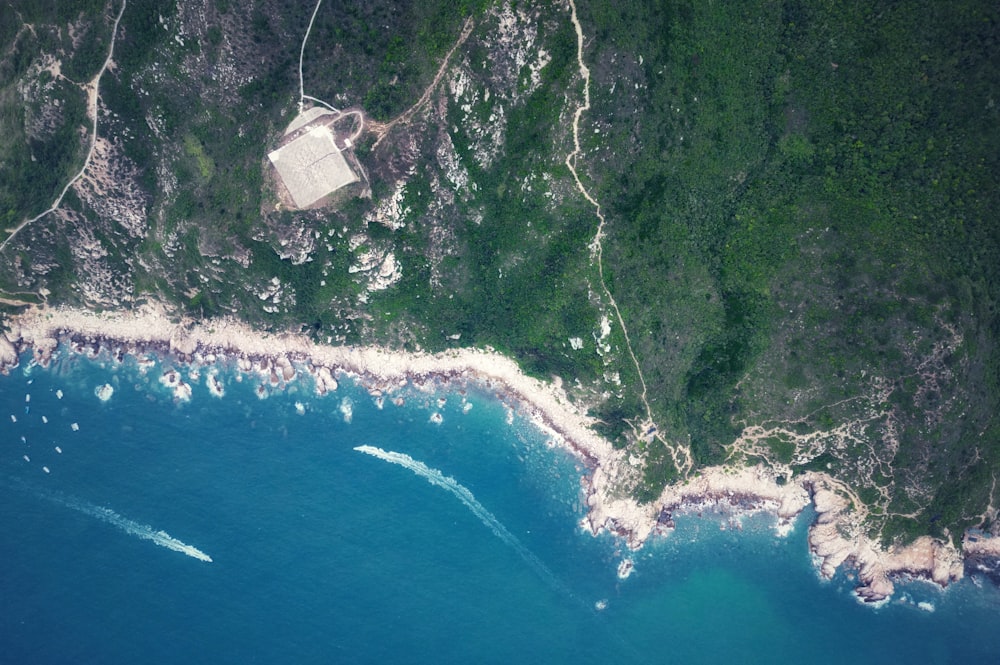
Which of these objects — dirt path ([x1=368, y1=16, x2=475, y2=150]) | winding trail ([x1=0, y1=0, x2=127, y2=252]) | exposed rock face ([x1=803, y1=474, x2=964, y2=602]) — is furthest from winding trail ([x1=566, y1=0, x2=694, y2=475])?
winding trail ([x1=0, y1=0, x2=127, y2=252])

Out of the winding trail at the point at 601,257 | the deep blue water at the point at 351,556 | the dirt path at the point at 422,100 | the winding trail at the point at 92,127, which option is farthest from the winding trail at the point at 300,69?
the deep blue water at the point at 351,556

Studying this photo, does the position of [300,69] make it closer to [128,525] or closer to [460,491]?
[460,491]

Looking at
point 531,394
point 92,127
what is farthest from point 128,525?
point 531,394

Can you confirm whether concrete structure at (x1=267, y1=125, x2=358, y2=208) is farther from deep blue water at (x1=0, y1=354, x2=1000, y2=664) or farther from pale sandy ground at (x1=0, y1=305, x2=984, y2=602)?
deep blue water at (x1=0, y1=354, x2=1000, y2=664)

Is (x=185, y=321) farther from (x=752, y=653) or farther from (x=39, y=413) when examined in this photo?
(x=752, y=653)

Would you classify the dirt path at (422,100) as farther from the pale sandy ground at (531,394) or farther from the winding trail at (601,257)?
the pale sandy ground at (531,394)
